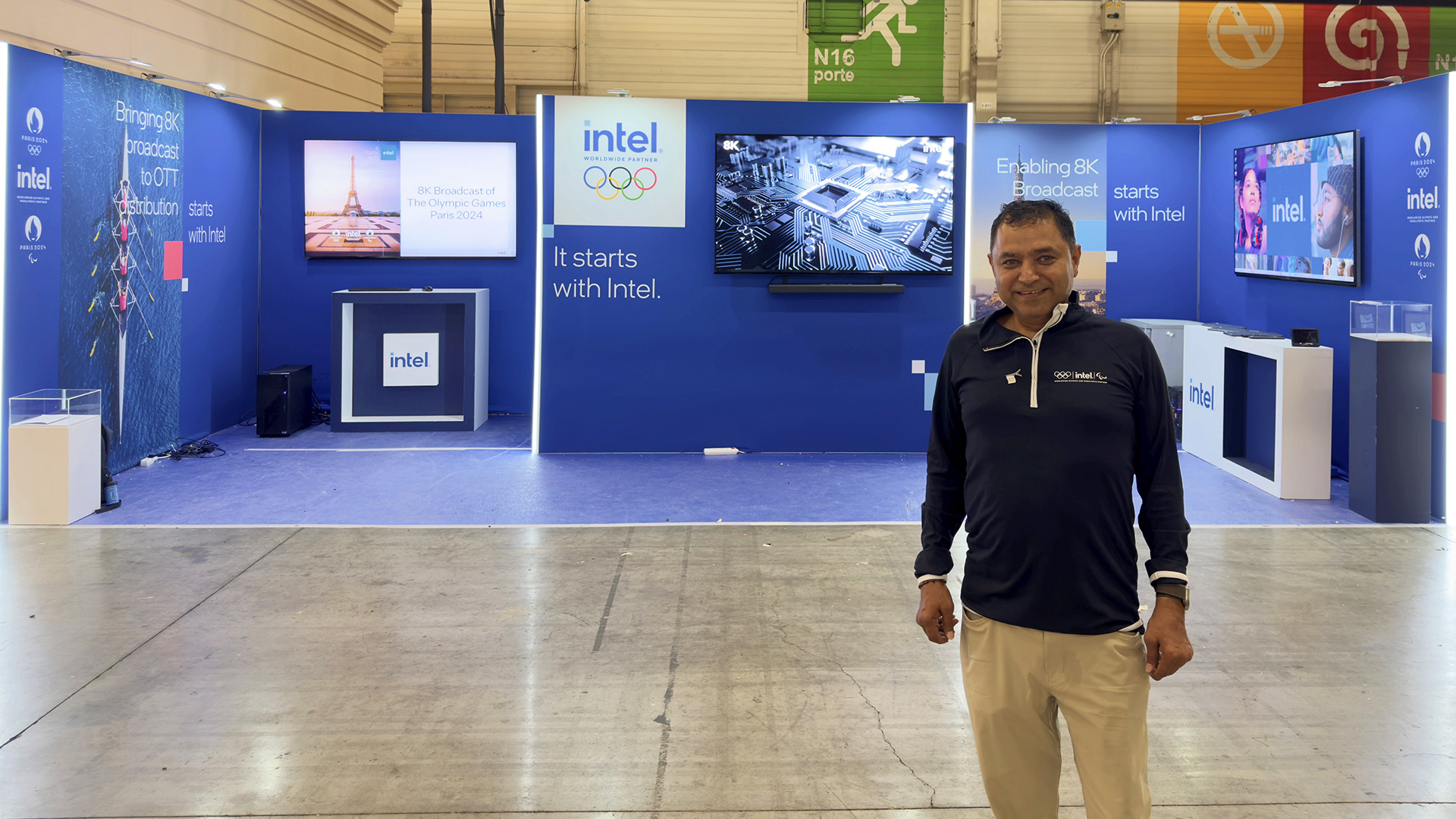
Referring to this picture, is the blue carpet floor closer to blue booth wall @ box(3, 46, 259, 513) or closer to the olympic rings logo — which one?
blue booth wall @ box(3, 46, 259, 513)

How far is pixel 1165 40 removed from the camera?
13750 millimetres

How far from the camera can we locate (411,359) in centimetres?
990

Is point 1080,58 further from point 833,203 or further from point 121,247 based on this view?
point 121,247

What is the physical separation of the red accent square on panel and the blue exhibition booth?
0.08 feet

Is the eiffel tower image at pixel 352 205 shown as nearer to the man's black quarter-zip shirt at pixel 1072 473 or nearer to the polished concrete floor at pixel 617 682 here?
the polished concrete floor at pixel 617 682

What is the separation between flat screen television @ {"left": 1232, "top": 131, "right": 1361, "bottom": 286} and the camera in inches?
289

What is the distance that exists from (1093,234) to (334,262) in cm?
660

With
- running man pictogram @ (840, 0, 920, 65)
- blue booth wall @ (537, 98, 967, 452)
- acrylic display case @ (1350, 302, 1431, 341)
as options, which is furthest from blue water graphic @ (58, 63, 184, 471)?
running man pictogram @ (840, 0, 920, 65)

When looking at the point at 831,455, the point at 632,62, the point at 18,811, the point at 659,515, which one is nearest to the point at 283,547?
the point at 659,515

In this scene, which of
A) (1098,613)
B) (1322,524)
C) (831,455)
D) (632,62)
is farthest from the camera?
(632,62)

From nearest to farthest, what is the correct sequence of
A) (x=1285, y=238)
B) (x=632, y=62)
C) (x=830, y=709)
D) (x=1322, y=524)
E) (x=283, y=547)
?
(x=830, y=709)
(x=283, y=547)
(x=1322, y=524)
(x=1285, y=238)
(x=632, y=62)

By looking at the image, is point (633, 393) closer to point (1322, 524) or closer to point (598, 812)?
point (1322, 524)

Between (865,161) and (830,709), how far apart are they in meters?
5.37

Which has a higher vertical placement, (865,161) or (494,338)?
(865,161)
